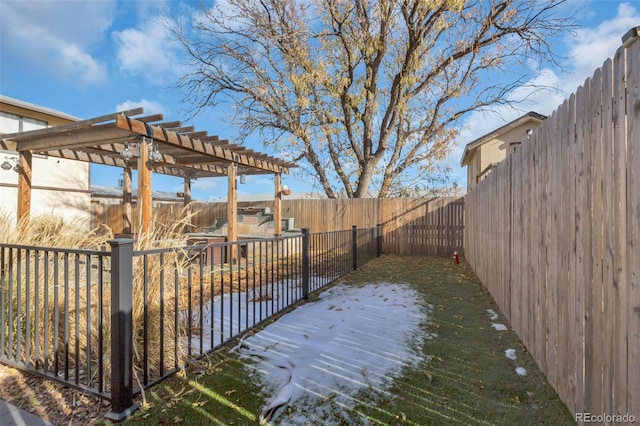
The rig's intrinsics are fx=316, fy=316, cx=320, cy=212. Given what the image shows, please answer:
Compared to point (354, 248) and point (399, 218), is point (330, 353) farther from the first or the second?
point (399, 218)

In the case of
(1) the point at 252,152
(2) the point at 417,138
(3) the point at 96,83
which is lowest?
(1) the point at 252,152

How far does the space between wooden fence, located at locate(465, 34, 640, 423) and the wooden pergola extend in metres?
4.39

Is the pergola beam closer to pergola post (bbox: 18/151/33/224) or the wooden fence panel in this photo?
pergola post (bbox: 18/151/33/224)

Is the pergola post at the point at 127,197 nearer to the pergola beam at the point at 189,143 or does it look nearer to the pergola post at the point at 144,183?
the pergola beam at the point at 189,143

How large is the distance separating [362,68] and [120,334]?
1292 cm

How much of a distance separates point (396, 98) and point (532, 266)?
10.6 m

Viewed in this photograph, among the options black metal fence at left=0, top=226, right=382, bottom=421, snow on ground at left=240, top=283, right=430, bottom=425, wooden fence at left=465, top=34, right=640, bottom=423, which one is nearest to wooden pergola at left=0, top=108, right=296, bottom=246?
black metal fence at left=0, top=226, right=382, bottom=421

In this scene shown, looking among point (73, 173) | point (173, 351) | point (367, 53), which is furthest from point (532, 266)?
point (73, 173)

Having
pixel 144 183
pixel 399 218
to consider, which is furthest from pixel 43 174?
pixel 399 218

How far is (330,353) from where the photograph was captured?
9.11ft

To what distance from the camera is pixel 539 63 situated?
11281 millimetres

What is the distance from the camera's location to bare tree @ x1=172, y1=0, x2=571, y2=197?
10.8m

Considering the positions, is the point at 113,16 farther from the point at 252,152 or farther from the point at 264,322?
the point at 264,322

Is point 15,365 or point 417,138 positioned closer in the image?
point 15,365
